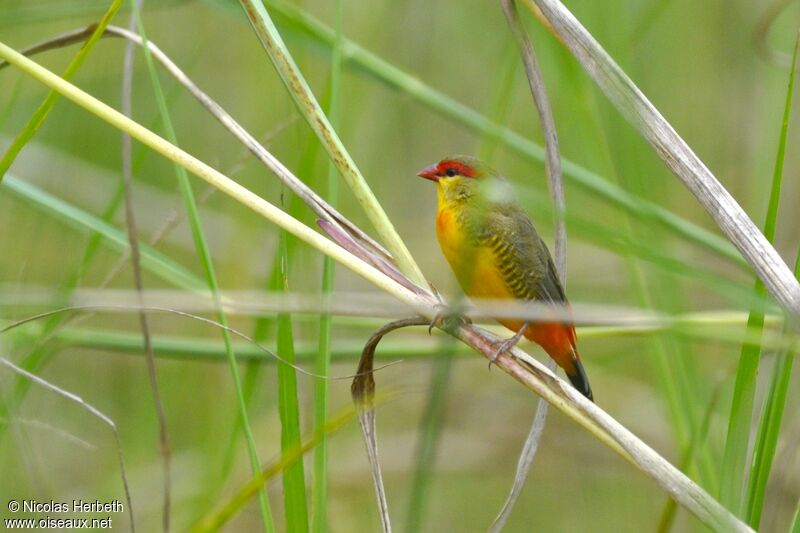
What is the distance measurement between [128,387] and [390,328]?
2348 millimetres

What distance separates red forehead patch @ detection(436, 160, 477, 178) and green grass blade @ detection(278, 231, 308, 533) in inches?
45.2

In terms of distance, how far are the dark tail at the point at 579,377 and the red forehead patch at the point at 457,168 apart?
612 millimetres

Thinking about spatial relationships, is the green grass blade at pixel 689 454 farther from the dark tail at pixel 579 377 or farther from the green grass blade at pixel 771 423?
the dark tail at pixel 579 377

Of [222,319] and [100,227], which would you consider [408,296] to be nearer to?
[222,319]

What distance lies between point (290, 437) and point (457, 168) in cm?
133

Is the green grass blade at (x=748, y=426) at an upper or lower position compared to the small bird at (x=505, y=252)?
lower

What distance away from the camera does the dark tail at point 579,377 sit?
9.27 ft

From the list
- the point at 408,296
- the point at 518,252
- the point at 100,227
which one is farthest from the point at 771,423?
the point at 100,227

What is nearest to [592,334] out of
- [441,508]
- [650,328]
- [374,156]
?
[650,328]

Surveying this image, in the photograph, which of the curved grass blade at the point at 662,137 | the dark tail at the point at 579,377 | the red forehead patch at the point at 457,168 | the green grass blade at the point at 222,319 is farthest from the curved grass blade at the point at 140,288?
the dark tail at the point at 579,377

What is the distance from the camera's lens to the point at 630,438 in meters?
1.70

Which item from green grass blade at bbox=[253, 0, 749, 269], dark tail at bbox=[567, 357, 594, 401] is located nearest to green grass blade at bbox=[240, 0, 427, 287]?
green grass blade at bbox=[253, 0, 749, 269]

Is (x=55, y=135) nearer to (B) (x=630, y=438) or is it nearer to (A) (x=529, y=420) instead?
(A) (x=529, y=420)

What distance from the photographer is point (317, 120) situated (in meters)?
1.84
